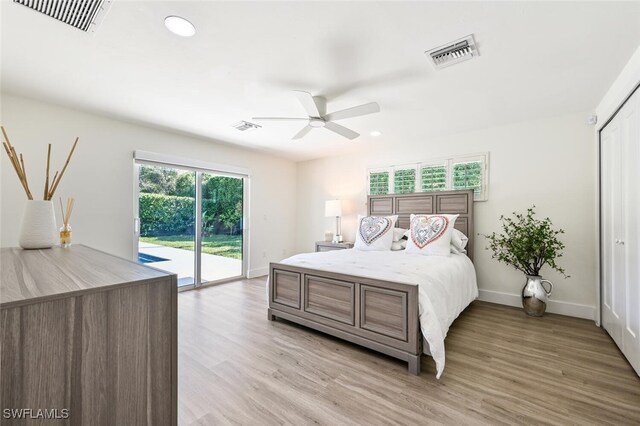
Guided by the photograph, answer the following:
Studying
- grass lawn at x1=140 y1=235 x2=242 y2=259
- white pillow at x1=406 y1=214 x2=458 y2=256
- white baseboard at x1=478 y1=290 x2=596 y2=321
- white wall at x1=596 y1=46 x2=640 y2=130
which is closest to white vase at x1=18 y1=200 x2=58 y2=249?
grass lawn at x1=140 y1=235 x2=242 y2=259

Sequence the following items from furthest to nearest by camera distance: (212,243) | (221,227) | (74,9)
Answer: (221,227) < (212,243) < (74,9)

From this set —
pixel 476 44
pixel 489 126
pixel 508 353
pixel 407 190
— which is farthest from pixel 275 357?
pixel 489 126

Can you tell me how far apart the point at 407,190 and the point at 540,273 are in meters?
2.05

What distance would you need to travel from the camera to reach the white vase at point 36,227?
147cm

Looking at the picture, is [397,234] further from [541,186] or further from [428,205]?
[541,186]

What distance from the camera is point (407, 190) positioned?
4.57 m

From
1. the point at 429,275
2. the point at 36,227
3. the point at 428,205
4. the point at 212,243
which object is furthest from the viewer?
the point at 212,243

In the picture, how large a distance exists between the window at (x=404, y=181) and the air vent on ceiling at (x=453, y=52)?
240 cm

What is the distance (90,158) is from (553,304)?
588 cm

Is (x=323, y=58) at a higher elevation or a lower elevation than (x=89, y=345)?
higher

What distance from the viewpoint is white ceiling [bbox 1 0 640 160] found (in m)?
1.72

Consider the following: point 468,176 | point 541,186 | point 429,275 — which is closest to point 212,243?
point 429,275

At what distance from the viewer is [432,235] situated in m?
3.60

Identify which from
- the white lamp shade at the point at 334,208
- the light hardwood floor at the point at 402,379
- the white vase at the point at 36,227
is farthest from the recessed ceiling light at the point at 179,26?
the white lamp shade at the point at 334,208
